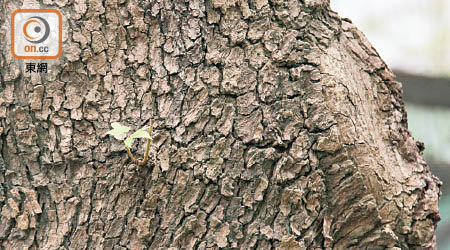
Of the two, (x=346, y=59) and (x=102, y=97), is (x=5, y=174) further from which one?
(x=346, y=59)

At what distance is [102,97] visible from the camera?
0.94m

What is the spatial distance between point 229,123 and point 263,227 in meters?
0.23

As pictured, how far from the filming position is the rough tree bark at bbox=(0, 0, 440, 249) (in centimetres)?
92
